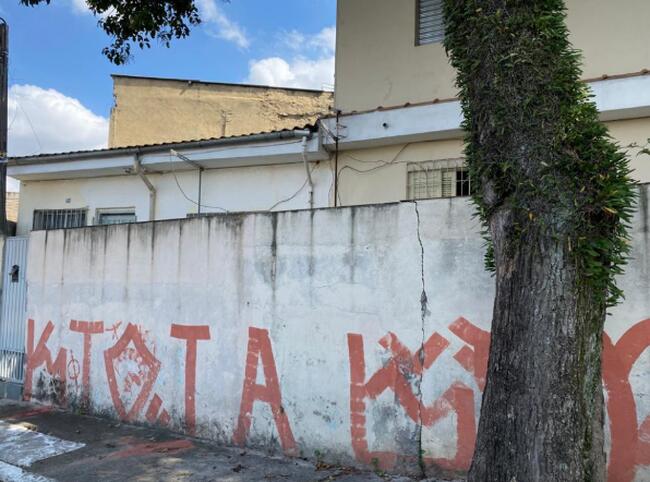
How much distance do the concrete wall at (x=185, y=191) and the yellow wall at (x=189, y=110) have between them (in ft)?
12.3

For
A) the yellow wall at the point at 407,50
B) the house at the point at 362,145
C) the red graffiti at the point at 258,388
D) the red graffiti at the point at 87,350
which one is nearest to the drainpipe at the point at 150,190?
the house at the point at 362,145

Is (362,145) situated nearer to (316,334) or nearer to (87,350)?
(316,334)

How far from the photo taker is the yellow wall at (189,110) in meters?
14.0

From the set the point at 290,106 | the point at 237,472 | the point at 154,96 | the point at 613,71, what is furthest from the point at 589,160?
the point at 154,96

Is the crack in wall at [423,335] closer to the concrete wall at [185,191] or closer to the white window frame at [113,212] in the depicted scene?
the concrete wall at [185,191]

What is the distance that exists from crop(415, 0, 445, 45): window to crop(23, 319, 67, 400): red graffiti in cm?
616

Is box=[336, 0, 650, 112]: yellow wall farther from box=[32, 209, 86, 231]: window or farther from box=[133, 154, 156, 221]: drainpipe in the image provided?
box=[32, 209, 86, 231]: window

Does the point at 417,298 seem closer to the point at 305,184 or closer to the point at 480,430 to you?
the point at 480,430

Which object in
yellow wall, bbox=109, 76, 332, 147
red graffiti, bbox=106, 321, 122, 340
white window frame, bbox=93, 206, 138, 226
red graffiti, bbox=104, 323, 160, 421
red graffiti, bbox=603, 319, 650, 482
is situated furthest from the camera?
yellow wall, bbox=109, 76, 332, 147

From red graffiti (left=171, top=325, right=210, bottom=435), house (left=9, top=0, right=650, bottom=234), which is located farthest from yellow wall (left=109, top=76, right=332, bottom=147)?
red graffiti (left=171, top=325, right=210, bottom=435)

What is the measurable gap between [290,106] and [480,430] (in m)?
12.1

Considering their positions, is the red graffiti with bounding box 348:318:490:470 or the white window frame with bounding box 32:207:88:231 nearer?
the red graffiti with bounding box 348:318:490:470

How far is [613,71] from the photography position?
647 centimetres

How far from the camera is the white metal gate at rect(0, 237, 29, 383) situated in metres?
7.57
